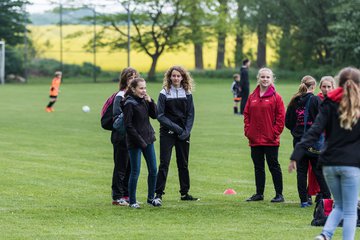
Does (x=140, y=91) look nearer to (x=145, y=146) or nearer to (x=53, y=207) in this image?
(x=145, y=146)

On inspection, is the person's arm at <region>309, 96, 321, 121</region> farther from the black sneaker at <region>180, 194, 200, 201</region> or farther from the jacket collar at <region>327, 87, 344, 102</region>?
the jacket collar at <region>327, 87, 344, 102</region>

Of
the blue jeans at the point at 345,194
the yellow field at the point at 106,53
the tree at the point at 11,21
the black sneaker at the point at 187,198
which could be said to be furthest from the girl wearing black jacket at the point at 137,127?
the tree at the point at 11,21

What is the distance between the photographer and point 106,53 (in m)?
74.4

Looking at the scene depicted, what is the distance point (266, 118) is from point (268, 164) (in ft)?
2.40

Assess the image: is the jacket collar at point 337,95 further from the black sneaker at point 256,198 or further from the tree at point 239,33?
the tree at point 239,33

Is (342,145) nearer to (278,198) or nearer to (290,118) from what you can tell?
(290,118)

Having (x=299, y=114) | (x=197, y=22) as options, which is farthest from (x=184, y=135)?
(x=197, y=22)

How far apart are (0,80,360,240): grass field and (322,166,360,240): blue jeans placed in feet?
4.05

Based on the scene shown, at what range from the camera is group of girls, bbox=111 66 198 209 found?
11438mm

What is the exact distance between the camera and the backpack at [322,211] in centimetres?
1032

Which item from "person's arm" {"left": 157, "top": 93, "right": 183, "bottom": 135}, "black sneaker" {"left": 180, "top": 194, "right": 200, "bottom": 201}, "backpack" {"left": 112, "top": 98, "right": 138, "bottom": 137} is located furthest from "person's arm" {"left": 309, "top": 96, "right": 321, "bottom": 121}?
"backpack" {"left": 112, "top": 98, "right": 138, "bottom": 137}

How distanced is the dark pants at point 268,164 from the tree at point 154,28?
6144cm

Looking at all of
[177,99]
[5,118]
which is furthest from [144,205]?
[5,118]

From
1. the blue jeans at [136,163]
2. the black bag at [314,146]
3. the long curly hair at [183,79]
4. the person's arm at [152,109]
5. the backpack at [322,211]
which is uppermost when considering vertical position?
the long curly hair at [183,79]
